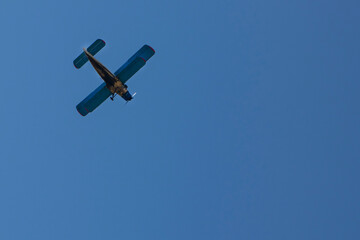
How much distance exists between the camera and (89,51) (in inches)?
2215

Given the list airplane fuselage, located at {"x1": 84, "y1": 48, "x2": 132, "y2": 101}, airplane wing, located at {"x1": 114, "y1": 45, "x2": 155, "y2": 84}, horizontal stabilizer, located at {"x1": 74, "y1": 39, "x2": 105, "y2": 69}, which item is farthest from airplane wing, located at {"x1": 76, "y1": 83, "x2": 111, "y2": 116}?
horizontal stabilizer, located at {"x1": 74, "y1": 39, "x2": 105, "y2": 69}

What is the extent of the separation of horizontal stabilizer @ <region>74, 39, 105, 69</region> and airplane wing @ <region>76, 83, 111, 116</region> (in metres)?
3.24

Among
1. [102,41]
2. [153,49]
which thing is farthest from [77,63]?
[153,49]

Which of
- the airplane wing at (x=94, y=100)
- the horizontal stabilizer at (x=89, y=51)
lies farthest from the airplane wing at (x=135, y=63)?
the horizontal stabilizer at (x=89, y=51)

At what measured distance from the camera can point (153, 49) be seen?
179ft

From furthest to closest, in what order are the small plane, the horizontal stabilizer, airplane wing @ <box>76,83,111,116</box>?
the horizontal stabilizer < airplane wing @ <box>76,83,111,116</box> < the small plane

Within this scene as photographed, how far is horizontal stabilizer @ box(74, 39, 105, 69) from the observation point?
5622 cm

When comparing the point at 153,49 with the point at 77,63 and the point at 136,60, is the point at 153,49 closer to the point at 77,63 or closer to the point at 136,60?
the point at 136,60

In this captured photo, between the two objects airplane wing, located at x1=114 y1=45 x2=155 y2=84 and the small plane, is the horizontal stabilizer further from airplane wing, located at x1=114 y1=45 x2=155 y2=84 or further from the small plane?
airplane wing, located at x1=114 y1=45 x2=155 y2=84

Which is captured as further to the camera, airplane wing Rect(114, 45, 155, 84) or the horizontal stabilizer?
the horizontal stabilizer

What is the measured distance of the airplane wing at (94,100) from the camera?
55625 mm

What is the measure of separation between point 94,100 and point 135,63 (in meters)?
6.10

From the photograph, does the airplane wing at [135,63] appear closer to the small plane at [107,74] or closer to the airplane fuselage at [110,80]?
the small plane at [107,74]

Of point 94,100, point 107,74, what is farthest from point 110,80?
point 94,100
